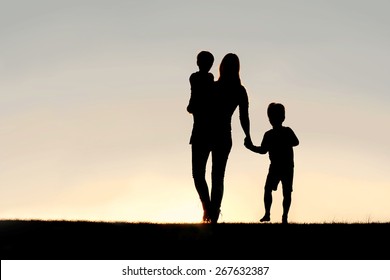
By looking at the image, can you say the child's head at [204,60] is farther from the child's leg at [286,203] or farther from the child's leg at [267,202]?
the child's leg at [286,203]

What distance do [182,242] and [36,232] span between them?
2.58 m

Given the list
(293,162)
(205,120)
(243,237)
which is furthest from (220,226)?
(293,162)

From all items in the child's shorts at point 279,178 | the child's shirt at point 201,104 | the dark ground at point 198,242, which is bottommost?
the dark ground at point 198,242

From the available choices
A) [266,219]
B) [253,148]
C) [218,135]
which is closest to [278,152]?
[253,148]

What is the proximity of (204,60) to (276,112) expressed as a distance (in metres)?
1.96

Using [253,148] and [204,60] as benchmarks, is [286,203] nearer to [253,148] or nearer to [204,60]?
[253,148]

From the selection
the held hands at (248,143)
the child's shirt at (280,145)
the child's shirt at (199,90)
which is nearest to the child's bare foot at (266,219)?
the child's shirt at (280,145)

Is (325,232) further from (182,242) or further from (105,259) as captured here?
(105,259)

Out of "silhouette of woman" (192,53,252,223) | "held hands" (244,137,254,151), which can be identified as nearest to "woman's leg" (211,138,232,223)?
"silhouette of woman" (192,53,252,223)

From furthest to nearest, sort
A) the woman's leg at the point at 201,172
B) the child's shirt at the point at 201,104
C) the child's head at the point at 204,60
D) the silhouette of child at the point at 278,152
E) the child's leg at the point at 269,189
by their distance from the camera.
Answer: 1. the child's leg at the point at 269,189
2. the silhouette of child at the point at 278,152
3. the woman's leg at the point at 201,172
4. the child's shirt at the point at 201,104
5. the child's head at the point at 204,60

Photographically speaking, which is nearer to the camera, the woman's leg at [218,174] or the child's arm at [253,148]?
the woman's leg at [218,174]

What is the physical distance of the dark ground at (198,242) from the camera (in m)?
9.83

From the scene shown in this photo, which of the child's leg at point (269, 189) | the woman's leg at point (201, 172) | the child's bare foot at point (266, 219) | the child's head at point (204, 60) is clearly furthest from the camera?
the child's leg at point (269, 189)

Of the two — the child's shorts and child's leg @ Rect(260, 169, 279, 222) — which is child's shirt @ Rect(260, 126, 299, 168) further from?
child's leg @ Rect(260, 169, 279, 222)
